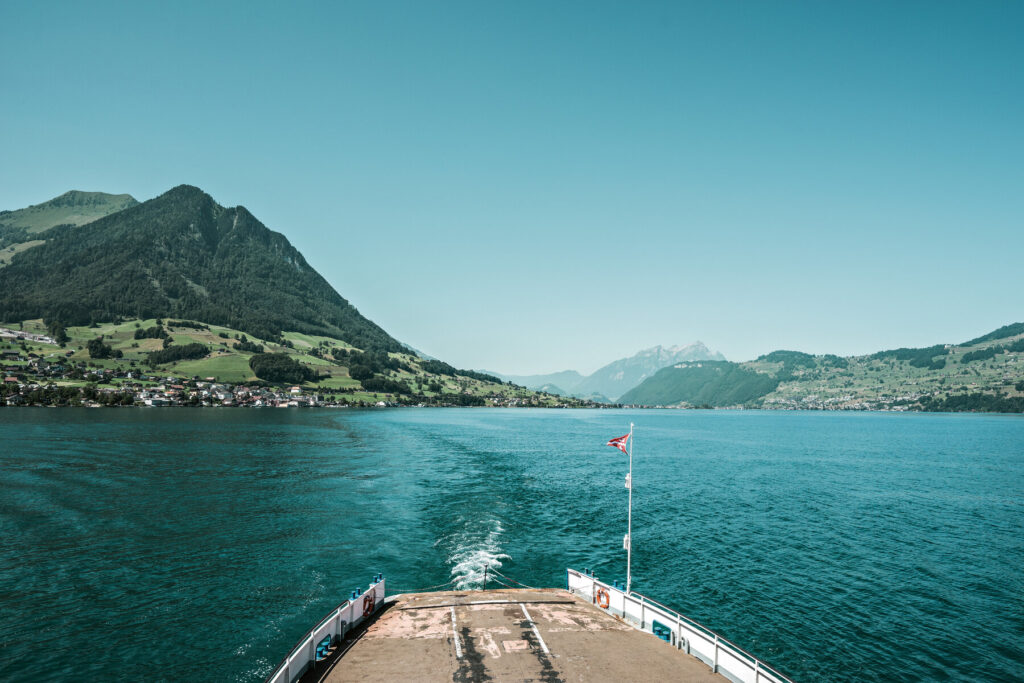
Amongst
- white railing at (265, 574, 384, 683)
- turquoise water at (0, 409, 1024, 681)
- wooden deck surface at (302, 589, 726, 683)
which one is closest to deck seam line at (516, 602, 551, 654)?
wooden deck surface at (302, 589, 726, 683)

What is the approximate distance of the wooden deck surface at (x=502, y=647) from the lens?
23125 mm

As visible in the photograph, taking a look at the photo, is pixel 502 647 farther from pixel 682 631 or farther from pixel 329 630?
pixel 682 631

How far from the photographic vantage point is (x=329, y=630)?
2527 centimetres

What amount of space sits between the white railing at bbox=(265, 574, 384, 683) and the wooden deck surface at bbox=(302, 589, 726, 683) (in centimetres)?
61

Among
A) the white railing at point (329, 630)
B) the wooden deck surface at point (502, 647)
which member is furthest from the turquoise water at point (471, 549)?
the wooden deck surface at point (502, 647)

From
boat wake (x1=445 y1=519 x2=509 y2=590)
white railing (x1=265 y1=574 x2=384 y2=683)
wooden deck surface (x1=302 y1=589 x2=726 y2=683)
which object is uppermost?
white railing (x1=265 y1=574 x2=384 y2=683)

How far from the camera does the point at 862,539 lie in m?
54.9

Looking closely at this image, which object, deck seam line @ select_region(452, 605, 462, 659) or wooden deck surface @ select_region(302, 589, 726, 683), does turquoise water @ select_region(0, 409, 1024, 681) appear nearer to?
wooden deck surface @ select_region(302, 589, 726, 683)

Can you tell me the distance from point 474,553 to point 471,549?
1194 millimetres

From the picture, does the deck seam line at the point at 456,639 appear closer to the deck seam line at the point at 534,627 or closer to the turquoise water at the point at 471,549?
the deck seam line at the point at 534,627

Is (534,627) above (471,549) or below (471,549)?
above

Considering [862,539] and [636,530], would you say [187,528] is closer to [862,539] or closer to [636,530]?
[636,530]

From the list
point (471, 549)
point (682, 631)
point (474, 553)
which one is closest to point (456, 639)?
point (682, 631)

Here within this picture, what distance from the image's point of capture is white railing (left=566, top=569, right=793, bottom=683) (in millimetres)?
22625
